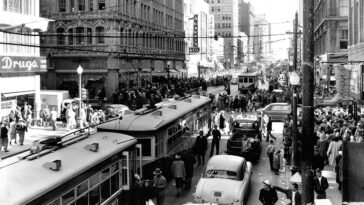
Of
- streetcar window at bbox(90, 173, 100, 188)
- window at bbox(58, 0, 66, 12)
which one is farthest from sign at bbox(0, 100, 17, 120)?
streetcar window at bbox(90, 173, 100, 188)

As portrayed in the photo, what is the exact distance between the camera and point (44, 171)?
9602 millimetres

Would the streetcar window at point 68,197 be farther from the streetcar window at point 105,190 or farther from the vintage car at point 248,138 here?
the vintage car at point 248,138

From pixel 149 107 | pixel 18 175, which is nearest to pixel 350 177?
pixel 18 175

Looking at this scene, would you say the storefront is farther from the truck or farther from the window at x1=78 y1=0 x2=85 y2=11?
the window at x1=78 y1=0 x2=85 y2=11

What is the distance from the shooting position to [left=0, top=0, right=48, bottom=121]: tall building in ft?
111

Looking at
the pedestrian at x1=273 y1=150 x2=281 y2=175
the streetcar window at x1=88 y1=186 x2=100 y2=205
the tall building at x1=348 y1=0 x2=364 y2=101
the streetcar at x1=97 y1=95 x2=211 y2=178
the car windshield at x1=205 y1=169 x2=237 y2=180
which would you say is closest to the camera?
the streetcar window at x1=88 y1=186 x2=100 y2=205

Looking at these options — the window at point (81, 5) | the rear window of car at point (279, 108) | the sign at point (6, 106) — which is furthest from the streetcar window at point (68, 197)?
the window at point (81, 5)

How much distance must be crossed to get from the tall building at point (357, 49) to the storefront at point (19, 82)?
70.6 feet

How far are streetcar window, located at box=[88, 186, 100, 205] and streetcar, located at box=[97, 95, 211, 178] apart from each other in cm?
440

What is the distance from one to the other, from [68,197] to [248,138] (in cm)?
1447

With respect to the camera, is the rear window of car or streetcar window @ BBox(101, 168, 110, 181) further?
the rear window of car

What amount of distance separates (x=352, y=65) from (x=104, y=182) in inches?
804

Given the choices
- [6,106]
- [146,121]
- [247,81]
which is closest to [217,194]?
[146,121]

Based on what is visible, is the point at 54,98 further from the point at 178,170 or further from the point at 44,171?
the point at 44,171
